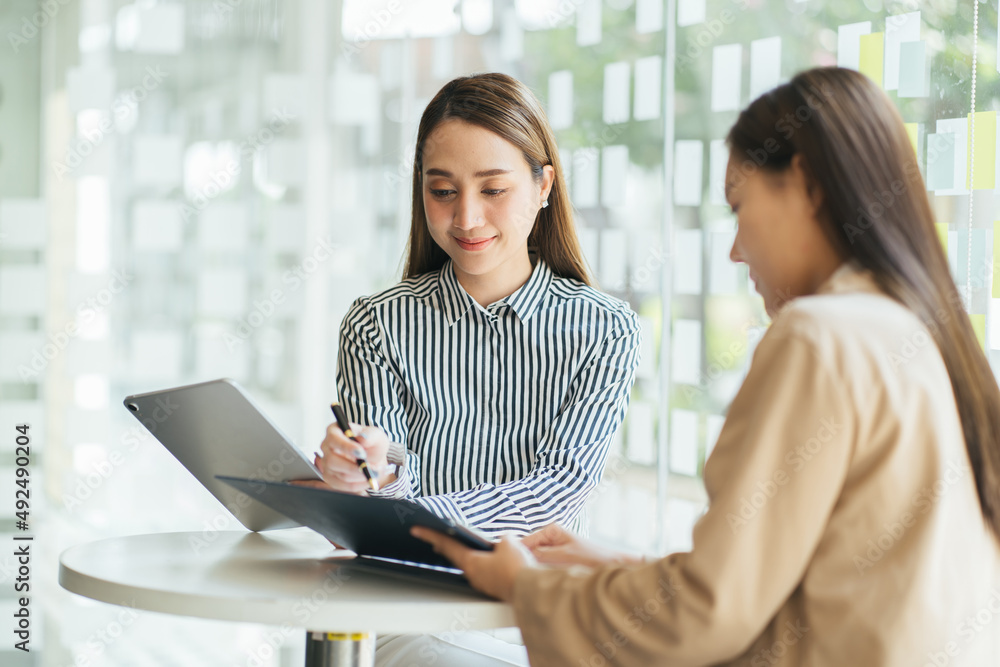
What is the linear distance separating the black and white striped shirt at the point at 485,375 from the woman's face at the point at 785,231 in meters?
0.68

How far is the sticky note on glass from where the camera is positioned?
7.41ft

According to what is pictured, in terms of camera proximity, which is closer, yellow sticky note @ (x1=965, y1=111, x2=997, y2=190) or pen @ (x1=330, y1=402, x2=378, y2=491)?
pen @ (x1=330, y1=402, x2=378, y2=491)

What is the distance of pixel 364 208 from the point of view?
3557mm

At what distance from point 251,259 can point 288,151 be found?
0.40 meters

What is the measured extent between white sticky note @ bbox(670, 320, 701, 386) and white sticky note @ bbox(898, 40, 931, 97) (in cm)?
106

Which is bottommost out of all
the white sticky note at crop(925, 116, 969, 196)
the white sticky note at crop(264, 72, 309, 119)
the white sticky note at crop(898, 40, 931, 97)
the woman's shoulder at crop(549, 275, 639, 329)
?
the woman's shoulder at crop(549, 275, 639, 329)

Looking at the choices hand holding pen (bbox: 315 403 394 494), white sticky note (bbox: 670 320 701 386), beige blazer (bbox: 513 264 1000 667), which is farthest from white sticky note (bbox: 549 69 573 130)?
beige blazer (bbox: 513 264 1000 667)

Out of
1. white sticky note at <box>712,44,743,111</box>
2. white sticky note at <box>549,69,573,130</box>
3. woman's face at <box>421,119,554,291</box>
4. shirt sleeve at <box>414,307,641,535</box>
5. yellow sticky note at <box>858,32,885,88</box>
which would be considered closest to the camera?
shirt sleeve at <box>414,307,641,535</box>

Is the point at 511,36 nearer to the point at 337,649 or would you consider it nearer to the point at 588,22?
the point at 588,22

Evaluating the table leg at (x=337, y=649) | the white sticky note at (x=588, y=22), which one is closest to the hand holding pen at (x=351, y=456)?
the table leg at (x=337, y=649)

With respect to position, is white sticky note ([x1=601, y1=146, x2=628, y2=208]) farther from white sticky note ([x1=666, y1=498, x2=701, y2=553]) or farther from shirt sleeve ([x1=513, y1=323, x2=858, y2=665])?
shirt sleeve ([x1=513, y1=323, x2=858, y2=665])

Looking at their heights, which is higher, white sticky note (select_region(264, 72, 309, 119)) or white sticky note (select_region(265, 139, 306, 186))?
white sticky note (select_region(264, 72, 309, 119))

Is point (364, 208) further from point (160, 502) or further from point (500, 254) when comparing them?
point (500, 254)

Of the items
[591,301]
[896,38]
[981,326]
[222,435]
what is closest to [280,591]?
[222,435]
